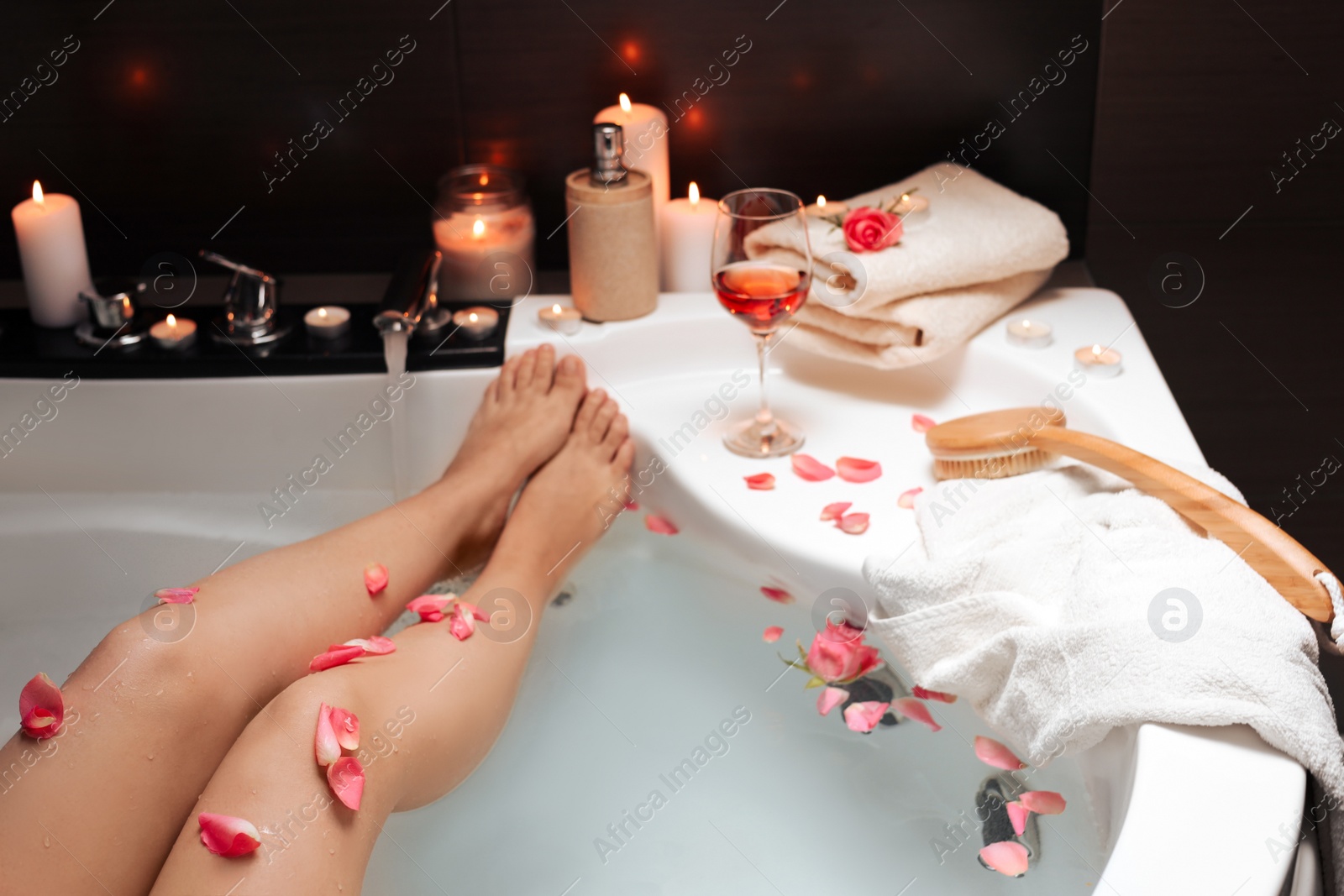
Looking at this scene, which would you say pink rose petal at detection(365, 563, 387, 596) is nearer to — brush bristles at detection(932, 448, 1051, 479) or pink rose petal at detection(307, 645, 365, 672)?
pink rose petal at detection(307, 645, 365, 672)

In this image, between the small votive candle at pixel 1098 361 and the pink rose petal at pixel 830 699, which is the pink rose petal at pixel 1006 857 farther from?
the small votive candle at pixel 1098 361

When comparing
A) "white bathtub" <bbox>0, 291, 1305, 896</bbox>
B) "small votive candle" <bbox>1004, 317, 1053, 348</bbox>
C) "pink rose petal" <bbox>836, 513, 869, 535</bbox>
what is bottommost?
"white bathtub" <bbox>0, 291, 1305, 896</bbox>

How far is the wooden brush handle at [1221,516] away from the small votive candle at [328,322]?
84 cm

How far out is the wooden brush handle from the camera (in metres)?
0.92

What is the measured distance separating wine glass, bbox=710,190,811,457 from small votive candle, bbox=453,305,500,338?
36cm

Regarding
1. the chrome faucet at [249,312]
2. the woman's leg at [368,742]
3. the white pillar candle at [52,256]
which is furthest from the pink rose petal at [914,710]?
the white pillar candle at [52,256]

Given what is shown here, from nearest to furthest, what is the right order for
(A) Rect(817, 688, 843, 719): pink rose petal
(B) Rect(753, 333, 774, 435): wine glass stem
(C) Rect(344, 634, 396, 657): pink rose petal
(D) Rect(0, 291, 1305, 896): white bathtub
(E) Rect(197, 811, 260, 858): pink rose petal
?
(E) Rect(197, 811, 260, 858): pink rose petal < (D) Rect(0, 291, 1305, 896): white bathtub < (C) Rect(344, 634, 396, 657): pink rose petal < (A) Rect(817, 688, 843, 719): pink rose petal < (B) Rect(753, 333, 774, 435): wine glass stem

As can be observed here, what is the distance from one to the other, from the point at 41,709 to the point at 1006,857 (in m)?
0.81

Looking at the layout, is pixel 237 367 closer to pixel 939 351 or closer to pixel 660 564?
pixel 660 564

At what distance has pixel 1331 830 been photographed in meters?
0.85

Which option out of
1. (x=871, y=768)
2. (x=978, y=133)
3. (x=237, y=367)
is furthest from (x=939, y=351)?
(x=237, y=367)

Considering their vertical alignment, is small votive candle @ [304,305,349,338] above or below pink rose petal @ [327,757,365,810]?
above

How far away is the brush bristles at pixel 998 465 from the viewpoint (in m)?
1.18

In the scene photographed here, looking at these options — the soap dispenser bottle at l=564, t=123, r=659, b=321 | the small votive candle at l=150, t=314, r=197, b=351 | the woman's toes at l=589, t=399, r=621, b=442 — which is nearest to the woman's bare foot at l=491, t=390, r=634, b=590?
the woman's toes at l=589, t=399, r=621, b=442
